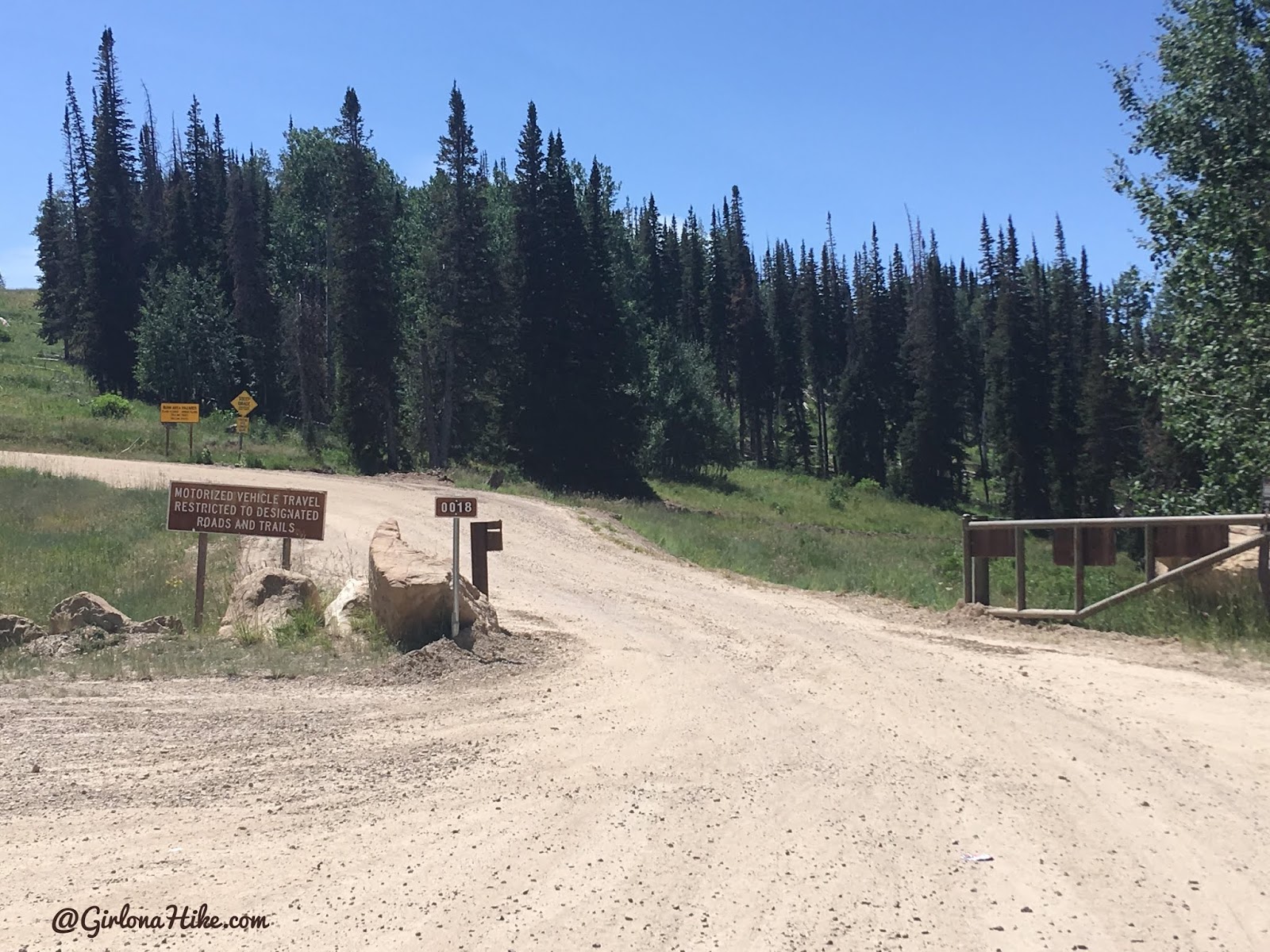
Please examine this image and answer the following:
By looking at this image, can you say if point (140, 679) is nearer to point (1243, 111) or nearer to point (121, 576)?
point (121, 576)

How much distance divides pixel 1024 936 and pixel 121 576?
47.5 ft

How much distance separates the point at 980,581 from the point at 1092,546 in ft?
5.85

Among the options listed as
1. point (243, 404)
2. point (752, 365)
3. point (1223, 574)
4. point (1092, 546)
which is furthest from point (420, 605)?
point (752, 365)

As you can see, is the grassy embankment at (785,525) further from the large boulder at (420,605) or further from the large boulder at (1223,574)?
the large boulder at (420,605)

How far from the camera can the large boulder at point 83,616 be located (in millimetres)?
11953

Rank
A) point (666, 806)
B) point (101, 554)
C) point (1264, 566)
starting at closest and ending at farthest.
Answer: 1. point (666, 806)
2. point (1264, 566)
3. point (101, 554)

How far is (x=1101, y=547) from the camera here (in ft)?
41.3

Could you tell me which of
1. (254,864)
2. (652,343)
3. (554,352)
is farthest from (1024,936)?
(652,343)

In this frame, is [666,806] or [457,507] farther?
[457,507]

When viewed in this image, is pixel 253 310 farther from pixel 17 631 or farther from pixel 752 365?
pixel 17 631

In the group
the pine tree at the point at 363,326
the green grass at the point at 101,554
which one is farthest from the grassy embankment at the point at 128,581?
the pine tree at the point at 363,326

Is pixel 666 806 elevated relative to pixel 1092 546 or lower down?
lower down

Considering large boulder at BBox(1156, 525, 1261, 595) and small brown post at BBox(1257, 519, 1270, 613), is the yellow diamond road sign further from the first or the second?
small brown post at BBox(1257, 519, 1270, 613)
